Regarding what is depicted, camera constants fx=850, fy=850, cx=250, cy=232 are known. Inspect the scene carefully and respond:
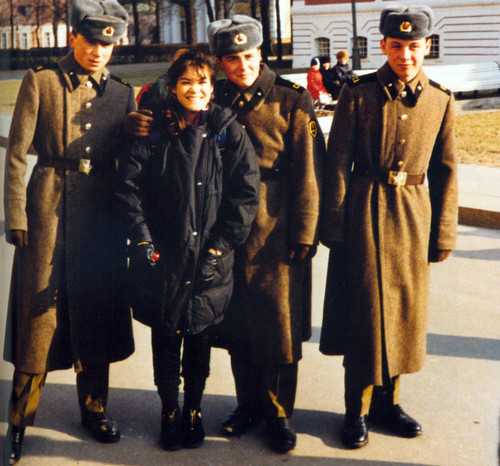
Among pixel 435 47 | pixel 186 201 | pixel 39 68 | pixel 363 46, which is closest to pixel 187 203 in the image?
pixel 186 201

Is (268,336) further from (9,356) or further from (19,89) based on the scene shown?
(19,89)

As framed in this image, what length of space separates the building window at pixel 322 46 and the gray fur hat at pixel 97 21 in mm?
34355

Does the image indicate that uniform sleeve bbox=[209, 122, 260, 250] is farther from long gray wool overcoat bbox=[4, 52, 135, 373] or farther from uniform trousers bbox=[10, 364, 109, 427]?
uniform trousers bbox=[10, 364, 109, 427]

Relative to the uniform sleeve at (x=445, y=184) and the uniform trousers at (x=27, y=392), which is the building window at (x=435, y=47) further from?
the uniform trousers at (x=27, y=392)

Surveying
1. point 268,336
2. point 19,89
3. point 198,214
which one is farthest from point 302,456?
point 19,89

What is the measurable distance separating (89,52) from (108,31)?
0.14m

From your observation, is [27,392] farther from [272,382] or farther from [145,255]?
[272,382]

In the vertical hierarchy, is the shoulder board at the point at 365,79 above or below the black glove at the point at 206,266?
above

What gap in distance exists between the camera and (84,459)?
3.69 m

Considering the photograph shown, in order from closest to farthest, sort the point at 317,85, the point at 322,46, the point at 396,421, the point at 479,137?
the point at 396,421 < the point at 479,137 < the point at 317,85 < the point at 322,46

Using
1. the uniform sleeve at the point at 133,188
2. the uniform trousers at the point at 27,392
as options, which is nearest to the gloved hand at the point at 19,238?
the uniform sleeve at the point at 133,188

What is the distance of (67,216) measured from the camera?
3.67 m

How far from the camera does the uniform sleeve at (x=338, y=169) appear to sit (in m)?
3.71

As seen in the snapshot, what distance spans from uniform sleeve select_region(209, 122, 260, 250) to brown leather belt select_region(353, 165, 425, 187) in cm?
51
